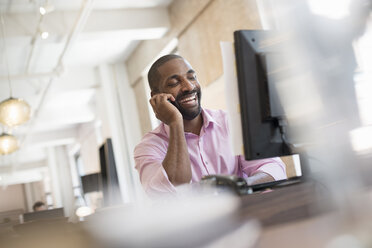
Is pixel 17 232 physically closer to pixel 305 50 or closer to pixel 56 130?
pixel 305 50

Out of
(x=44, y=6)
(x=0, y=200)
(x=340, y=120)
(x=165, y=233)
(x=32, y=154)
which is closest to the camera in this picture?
(x=165, y=233)

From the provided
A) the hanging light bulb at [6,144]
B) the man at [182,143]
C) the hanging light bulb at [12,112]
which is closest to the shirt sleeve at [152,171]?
the man at [182,143]

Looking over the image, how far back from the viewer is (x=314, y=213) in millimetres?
820

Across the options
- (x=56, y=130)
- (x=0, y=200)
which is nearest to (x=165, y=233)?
(x=56, y=130)

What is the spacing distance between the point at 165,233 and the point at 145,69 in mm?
8052

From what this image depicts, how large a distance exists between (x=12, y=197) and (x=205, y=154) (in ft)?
93.2

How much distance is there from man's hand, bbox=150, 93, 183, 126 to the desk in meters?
0.74

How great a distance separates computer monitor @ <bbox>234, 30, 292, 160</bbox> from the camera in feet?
4.04

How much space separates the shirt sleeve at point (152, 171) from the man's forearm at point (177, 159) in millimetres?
34

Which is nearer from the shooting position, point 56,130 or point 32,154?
point 56,130

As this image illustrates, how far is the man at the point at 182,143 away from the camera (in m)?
1.72

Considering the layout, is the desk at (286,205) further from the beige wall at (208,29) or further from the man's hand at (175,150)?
the beige wall at (208,29)

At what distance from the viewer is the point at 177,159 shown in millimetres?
1711

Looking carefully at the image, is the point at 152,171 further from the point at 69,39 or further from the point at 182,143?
the point at 69,39
